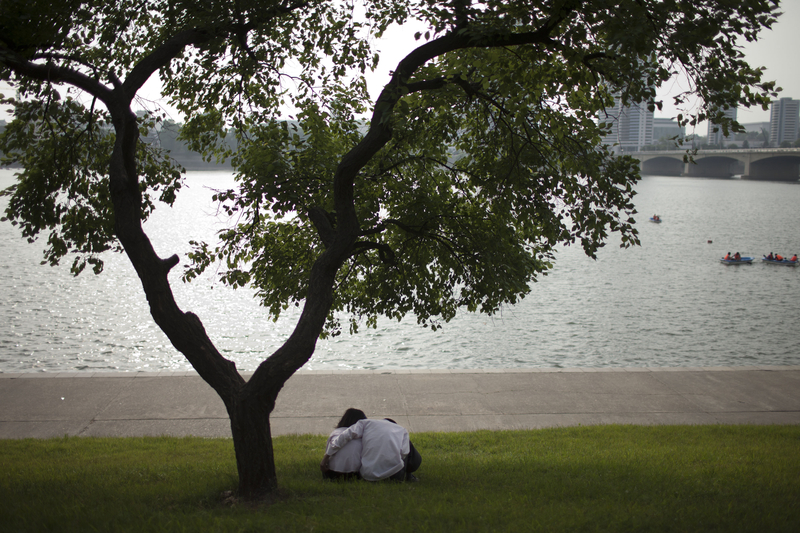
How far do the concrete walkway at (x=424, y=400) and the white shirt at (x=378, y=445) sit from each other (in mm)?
3498

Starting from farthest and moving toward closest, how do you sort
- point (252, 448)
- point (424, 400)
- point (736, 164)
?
1. point (736, 164)
2. point (424, 400)
3. point (252, 448)

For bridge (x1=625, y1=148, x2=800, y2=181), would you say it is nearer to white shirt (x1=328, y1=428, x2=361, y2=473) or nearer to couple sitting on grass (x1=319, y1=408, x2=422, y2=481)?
couple sitting on grass (x1=319, y1=408, x2=422, y2=481)

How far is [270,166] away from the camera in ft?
29.6

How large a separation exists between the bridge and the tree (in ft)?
308

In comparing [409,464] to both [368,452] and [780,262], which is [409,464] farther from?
[780,262]

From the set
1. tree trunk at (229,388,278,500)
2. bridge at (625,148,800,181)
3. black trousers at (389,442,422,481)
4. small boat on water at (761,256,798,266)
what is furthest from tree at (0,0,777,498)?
bridge at (625,148,800,181)

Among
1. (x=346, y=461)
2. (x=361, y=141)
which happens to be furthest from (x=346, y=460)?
(x=361, y=141)

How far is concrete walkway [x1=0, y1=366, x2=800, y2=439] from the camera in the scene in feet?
33.8

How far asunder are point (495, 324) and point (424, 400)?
12.3 meters

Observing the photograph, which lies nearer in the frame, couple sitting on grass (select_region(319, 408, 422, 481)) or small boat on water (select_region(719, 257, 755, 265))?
couple sitting on grass (select_region(319, 408, 422, 481))

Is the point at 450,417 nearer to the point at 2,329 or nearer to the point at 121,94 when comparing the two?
the point at 121,94

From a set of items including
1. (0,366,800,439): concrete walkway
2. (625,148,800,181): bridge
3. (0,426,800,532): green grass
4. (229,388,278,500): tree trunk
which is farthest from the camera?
(625,148,800,181): bridge

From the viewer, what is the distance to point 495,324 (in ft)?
76.8

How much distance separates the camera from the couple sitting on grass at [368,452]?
6.61 m
